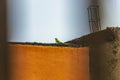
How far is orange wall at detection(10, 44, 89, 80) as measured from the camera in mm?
715

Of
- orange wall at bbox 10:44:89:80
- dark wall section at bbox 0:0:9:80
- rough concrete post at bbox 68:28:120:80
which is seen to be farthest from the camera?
rough concrete post at bbox 68:28:120:80

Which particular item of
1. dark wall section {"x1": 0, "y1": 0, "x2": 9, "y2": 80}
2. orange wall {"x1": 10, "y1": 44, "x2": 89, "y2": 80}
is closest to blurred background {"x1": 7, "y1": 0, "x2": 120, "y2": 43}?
orange wall {"x1": 10, "y1": 44, "x2": 89, "y2": 80}

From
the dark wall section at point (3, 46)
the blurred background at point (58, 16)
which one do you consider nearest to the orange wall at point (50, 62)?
the blurred background at point (58, 16)

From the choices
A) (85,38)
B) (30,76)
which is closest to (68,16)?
(85,38)

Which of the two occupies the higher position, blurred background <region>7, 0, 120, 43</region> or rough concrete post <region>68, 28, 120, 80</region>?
blurred background <region>7, 0, 120, 43</region>

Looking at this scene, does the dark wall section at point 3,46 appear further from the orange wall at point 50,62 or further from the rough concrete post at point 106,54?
the rough concrete post at point 106,54

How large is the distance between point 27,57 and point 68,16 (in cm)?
21

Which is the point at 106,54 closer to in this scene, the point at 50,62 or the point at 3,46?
the point at 50,62

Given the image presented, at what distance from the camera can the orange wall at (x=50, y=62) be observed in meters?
0.72

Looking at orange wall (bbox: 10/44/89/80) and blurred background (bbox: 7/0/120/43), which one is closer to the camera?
blurred background (bbox: 7/0/120/43)

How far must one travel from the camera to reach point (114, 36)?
846mm

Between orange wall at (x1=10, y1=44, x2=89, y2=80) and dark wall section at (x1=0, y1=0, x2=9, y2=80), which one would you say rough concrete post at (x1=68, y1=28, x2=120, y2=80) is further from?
dark wall section at (x1=0, y1=0, x2=9, y2=80)

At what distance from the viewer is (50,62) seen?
751 mm

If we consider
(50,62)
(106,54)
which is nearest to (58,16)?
(50,62)
